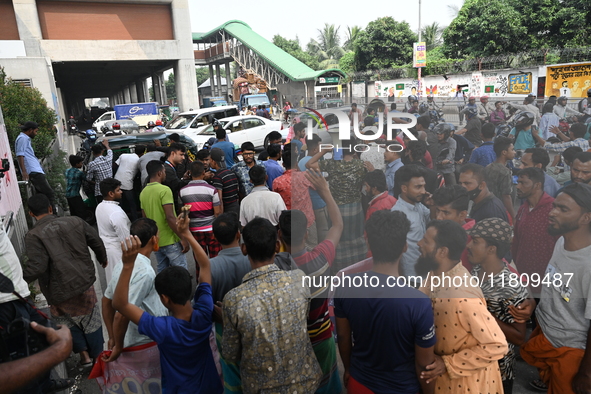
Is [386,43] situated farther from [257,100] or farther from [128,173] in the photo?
[128,173]

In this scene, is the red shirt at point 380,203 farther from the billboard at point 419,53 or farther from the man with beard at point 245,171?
the billboard at point 419,53

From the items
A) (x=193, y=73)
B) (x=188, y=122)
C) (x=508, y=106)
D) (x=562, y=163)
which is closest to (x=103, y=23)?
(x=193, y=73)

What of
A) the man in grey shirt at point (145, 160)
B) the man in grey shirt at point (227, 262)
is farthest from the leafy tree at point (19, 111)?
the man in grey shirt at point (227, 262)

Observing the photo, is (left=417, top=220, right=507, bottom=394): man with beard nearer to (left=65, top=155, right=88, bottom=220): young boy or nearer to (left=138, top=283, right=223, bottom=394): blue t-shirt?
(left=138, top=283, right=223, bottom=394): blue t-shirt

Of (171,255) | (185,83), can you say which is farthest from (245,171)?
(185,83)

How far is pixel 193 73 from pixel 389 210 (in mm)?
24856

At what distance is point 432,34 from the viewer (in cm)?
4041

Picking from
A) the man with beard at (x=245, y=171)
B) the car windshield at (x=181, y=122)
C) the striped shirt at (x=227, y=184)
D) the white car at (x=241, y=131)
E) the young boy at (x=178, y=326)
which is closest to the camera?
the young boy at (x=178, y=326)

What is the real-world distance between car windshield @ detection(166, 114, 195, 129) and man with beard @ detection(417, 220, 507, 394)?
14148 millimetres

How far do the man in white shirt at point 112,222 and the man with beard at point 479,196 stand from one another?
298 cm

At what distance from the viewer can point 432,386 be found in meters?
2.01

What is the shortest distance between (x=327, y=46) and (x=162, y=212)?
188 ft

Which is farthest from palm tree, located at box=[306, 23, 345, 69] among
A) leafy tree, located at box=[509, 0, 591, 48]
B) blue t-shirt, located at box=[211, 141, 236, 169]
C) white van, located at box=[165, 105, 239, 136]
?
blue t-shirt, located at box=[211, 141, 236, 169]

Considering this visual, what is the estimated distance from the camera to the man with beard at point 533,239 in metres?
2.15
